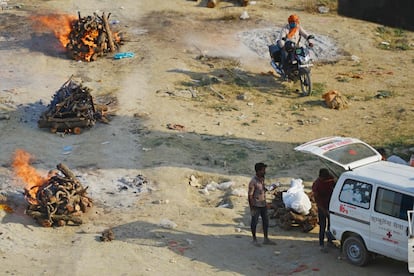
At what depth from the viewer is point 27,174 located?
15602mm

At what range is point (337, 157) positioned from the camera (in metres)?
12.5

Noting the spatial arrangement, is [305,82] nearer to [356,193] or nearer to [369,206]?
[356,193]

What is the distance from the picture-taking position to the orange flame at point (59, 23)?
→ 23.8 m

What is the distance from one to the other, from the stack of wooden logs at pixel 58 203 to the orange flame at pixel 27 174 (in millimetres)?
104

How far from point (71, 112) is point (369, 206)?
8.61 meters

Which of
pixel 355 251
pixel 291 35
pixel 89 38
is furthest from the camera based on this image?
pixel 89 38

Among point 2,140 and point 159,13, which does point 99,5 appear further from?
point 2,140

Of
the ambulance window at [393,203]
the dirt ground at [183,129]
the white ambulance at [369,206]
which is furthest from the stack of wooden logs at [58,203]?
the ambulance window at [393,203]

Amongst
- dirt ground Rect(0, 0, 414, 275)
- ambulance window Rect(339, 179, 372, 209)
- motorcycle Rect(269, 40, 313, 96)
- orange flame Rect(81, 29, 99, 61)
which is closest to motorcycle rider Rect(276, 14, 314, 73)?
motorcycle Rect(269, 40, 313, 96)

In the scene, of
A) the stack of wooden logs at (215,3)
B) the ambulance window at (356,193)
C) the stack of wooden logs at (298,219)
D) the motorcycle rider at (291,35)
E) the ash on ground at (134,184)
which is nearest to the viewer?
the ambulance window at (356,193)

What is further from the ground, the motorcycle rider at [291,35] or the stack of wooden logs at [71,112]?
the motorcycle rider at [291,35]

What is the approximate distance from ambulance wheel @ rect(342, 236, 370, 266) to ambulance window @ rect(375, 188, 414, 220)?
2.20 feet

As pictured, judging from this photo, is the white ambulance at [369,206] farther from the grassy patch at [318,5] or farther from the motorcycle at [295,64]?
the grassy patch at [318,5]

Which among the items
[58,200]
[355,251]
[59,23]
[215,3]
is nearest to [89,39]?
[59,23]
